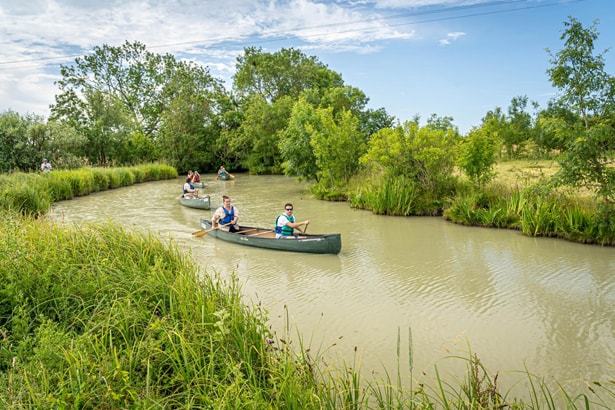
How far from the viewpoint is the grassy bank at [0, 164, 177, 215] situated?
17.0 meters

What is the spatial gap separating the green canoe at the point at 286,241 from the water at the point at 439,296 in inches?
9.3

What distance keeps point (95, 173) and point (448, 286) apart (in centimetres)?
2541

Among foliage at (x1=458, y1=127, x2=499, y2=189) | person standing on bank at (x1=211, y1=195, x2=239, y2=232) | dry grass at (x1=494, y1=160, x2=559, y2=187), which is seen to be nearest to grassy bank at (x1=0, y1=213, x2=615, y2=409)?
person standing on bank at (x1=211, y1=195, x2=239, y2=232)

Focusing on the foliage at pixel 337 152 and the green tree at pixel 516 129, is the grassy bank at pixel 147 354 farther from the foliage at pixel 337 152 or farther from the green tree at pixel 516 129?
the green tree at pixel 516 129

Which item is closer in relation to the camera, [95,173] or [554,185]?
[554,185]

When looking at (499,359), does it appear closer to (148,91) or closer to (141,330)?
(141,330)

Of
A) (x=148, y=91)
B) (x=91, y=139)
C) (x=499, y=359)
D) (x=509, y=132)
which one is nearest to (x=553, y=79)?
(x=499, y=359)

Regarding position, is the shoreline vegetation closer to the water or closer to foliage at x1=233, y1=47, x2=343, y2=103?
the water

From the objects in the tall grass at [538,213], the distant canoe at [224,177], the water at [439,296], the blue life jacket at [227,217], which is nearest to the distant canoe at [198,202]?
the water at [439,296]

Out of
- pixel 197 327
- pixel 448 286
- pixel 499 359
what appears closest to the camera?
pixel 197 327

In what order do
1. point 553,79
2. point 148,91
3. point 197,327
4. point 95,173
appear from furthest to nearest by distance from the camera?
point 148,91, point 95,173, point 553,79, point 197,327

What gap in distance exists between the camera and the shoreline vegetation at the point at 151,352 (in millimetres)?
3734

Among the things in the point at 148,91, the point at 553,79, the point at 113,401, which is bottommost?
the point at 113,401

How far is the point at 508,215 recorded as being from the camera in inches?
572
